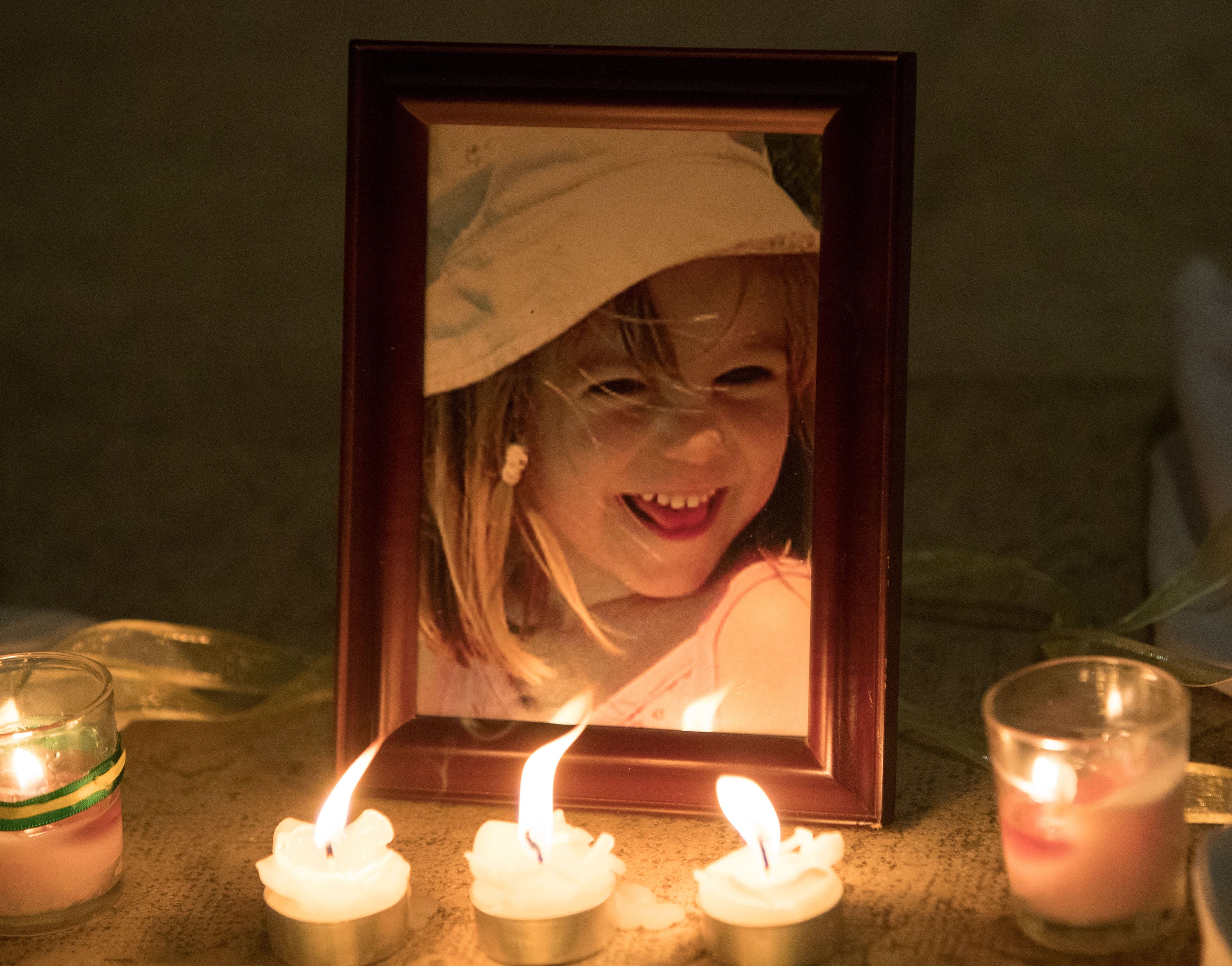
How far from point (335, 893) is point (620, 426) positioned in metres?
0.30

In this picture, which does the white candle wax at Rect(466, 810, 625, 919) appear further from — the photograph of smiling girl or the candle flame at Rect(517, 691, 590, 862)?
the photograph of smiling girl

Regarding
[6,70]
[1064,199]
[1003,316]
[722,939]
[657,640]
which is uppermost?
[6,70]

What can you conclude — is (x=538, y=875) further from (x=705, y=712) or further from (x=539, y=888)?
(x=705, y=712)

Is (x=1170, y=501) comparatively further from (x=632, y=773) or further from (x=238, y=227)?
(x=238, y=227)

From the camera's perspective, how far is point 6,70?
1.43 meters

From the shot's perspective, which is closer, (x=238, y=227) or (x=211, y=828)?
(x=211, y=828)

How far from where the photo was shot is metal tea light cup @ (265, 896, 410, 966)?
1.92ft

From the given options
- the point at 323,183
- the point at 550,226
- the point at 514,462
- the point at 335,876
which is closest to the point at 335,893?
the point at 335,876

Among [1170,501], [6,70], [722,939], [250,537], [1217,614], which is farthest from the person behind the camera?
[6,70]

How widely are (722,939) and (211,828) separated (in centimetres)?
32

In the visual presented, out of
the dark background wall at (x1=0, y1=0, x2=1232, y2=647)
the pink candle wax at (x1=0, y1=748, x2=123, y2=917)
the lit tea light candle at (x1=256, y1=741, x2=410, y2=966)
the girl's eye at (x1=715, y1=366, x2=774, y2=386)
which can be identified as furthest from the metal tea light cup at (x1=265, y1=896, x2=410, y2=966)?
the dark background wall at (x1=0, y1=0, x2=1232, y2=647)

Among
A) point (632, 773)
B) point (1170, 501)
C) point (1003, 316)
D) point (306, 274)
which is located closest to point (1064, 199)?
point (1003, 316)

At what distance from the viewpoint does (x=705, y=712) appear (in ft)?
2.36

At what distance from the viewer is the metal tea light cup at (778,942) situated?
569 millimetres
